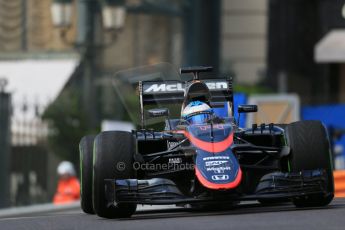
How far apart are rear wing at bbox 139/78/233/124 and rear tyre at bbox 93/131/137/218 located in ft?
5.16

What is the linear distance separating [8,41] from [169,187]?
705 inches

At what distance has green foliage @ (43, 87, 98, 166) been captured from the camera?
25578 millimetres

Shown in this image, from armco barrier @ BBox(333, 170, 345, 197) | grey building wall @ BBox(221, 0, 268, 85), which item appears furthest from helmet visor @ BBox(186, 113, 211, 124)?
grey building wall @ BBox(221, 0, 268, 85)

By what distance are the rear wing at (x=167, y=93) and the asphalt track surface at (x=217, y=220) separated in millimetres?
1116

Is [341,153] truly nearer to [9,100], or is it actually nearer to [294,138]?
[9,100]

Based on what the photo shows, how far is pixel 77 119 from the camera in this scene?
27.1 meters

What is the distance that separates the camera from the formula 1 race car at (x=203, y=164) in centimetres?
1240

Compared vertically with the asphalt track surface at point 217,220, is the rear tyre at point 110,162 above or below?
above

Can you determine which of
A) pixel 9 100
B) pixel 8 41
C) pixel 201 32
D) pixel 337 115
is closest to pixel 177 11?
pixel 201 32

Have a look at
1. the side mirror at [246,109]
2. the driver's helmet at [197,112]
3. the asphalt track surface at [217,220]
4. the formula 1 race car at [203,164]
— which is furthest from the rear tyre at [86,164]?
the side mirror at [246,109]

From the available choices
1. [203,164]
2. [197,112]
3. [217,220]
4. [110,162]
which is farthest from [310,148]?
[110,162]

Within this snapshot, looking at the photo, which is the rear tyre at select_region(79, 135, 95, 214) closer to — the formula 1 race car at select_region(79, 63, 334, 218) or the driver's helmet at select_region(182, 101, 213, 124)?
the formula 1 race car at select_region(79, 63, 334, 218)

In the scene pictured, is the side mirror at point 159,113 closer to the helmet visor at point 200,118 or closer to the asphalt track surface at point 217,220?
the helmet visor at point 200,118

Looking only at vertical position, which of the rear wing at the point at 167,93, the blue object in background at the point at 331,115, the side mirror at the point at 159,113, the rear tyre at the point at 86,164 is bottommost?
the blue object in background at the point at 331,115
